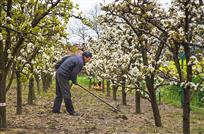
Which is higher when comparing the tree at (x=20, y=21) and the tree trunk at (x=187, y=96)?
the tree at (x=20, y=21)

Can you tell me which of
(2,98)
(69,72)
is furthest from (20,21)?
(69,72)

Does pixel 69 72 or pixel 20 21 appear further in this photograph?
pixel 69 72

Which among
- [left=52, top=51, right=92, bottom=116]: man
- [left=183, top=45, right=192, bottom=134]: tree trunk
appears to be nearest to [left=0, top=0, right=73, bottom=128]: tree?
[left=52, top=51, right=92, bottom=116]: man

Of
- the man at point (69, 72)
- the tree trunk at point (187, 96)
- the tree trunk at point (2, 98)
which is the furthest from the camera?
the man at point (69, 72)

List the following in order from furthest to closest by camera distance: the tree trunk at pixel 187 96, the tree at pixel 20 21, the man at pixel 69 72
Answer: the man at pixel 69 72, the tree trunk at pixel 187 96, the tree at pixel 20 21

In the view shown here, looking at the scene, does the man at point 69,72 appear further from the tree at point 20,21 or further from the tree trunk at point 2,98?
the tree trunk at point 2,98

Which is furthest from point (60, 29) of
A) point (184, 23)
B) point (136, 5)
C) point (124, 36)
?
point (124, 36)

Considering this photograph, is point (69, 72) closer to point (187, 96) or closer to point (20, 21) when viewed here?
point (20, 21)

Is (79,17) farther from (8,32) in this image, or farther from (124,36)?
(124,36)

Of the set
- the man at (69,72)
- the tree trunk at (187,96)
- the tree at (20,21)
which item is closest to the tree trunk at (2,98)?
the tree at (20,21)

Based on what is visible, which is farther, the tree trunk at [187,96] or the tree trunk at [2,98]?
the tree trunk at [2,98]

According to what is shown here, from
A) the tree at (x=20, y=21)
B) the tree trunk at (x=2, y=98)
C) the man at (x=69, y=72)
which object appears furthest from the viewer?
the man at (x=69, y=72)

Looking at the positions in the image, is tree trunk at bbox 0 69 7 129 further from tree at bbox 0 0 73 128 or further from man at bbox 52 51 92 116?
man at bbox 52 51 92 116

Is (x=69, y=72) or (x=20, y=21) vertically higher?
(x=20, y=21)
